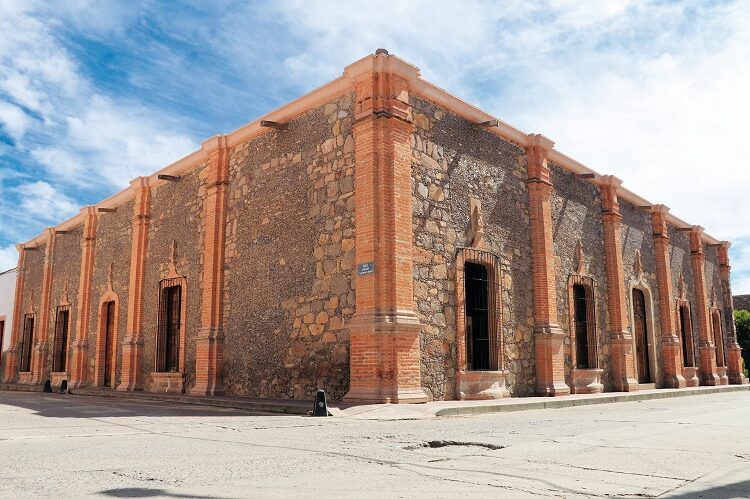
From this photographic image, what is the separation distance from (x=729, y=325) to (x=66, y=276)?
25.3 metres

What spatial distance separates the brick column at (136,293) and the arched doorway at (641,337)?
13920 millimetres

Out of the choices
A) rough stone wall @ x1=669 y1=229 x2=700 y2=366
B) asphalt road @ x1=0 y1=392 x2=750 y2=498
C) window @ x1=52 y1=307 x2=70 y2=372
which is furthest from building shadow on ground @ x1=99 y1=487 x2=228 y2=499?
rough stone wall @ x1=669 y1=229 x2=700 y2=366

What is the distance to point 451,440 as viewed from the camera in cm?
650

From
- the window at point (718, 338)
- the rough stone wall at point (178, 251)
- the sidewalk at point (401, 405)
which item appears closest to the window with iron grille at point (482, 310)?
the sidewalk at point (401, 405)

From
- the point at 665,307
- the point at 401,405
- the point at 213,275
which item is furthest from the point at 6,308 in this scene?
the point at 665,307

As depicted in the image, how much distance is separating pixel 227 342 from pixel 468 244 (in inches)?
224

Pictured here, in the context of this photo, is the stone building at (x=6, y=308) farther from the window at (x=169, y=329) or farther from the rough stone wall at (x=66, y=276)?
the window at (x=169, y=329)

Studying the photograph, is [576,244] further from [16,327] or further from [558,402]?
[16,327]

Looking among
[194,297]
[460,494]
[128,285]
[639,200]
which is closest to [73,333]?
[128,285]

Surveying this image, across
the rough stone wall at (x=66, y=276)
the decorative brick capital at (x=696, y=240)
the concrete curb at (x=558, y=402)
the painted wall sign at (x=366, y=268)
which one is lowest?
the concrete curb at (x=558, y=402)

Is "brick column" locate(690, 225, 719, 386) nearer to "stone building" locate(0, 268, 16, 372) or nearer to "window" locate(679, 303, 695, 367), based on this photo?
"window" locate(679, 303, 695, 367)

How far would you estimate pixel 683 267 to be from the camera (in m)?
22.4

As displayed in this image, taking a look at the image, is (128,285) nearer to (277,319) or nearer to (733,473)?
(277,319)

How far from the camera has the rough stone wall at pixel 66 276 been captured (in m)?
21.3
